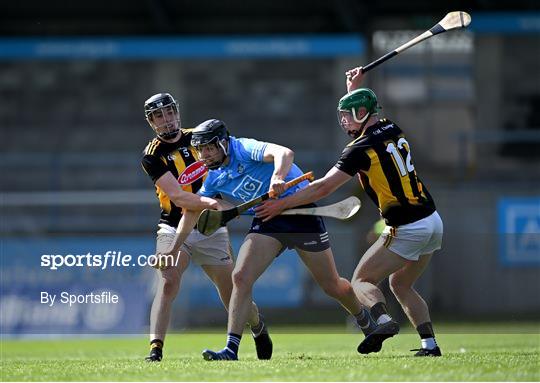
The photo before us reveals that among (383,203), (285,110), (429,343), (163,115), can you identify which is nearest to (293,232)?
(383,203)

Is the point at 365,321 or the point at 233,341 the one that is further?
the point at 365,321

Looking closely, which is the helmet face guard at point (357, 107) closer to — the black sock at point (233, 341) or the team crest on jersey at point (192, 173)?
→ the team crest on jersey at point (192, 173)

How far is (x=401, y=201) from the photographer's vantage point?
8.57m

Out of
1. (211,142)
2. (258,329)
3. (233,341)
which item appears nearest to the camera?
(233,341)

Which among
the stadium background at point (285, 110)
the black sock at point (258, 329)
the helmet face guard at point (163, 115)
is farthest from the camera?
the stadium background at point (285, 110)

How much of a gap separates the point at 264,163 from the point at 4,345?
6.57 metres

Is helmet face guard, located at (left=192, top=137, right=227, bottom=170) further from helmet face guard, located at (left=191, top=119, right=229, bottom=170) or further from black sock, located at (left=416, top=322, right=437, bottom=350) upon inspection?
black sock, located at (left=416, top=322, right=437, bottom=350)

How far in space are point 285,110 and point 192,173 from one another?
12877 mm

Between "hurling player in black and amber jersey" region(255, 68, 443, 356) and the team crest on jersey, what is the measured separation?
984mm

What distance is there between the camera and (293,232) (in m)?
8.62

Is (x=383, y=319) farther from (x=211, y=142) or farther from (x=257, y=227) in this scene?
(x=211, y=142)

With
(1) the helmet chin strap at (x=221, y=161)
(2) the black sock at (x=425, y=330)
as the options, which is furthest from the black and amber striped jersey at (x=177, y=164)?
(2) the black sock at (x=425, y=330)

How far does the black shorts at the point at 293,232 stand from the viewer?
8.60 m

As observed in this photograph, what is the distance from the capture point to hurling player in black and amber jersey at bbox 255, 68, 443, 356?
8438 mm
